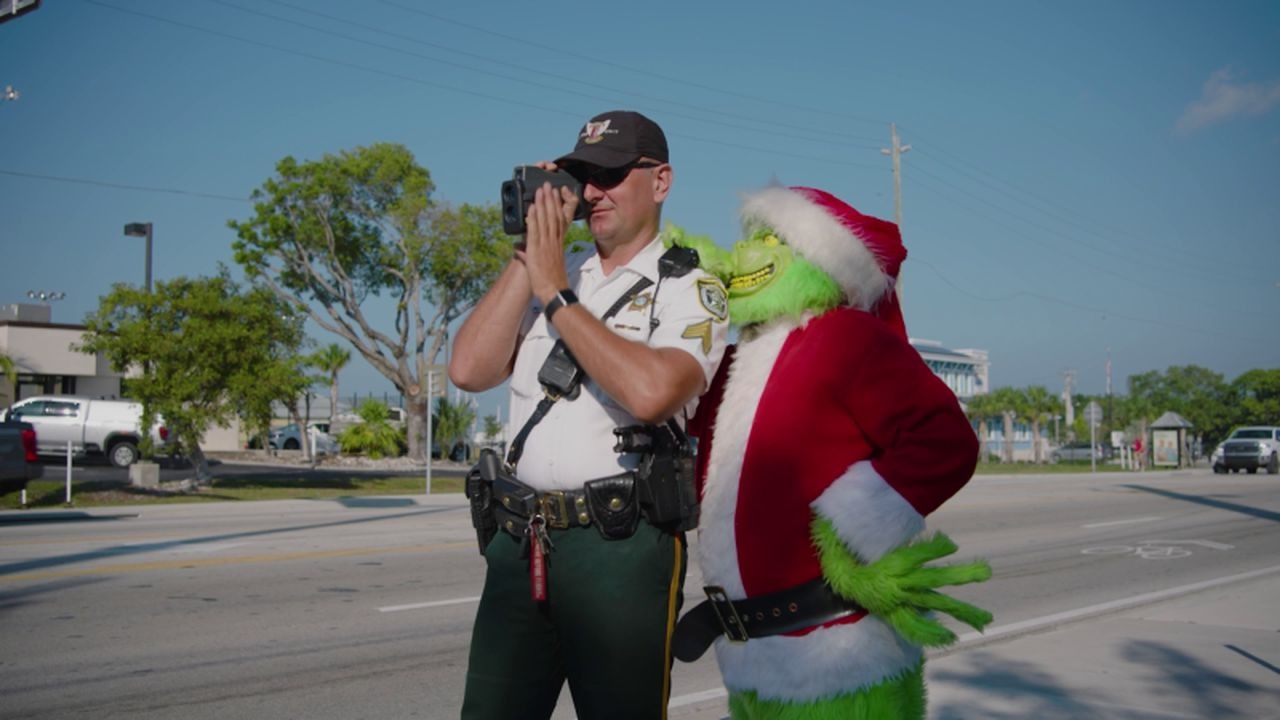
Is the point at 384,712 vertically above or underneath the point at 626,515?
underneath

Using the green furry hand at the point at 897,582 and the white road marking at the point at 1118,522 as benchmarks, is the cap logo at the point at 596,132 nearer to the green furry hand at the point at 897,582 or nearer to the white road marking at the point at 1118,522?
the green furry hand at the point at 897,582

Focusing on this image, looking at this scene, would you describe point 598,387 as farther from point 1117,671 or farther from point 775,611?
point 1117,671

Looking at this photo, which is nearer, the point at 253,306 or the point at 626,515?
the point at 626,515

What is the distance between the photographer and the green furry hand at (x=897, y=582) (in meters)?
2.19

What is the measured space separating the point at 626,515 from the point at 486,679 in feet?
1.69

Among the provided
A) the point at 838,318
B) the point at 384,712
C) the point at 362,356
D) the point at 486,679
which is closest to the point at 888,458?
the point at 838,318

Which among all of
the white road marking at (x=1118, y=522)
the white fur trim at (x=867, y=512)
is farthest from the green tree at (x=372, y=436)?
the white fur trim at (x=867, y=512)

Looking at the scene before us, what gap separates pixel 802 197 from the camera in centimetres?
261

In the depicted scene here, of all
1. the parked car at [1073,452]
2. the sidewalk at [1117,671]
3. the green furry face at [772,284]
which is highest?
the green furry face at [772,284]

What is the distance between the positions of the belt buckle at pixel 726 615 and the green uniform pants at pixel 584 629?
94 millimetres

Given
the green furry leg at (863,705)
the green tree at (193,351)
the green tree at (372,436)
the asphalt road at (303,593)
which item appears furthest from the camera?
the green tree at (372,436)

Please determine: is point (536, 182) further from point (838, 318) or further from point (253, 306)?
point (253, 306)

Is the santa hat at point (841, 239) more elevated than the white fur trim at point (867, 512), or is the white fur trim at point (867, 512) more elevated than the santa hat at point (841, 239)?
the santa hat at point (841, 239)

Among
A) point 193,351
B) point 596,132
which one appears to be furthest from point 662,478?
point 193,351
